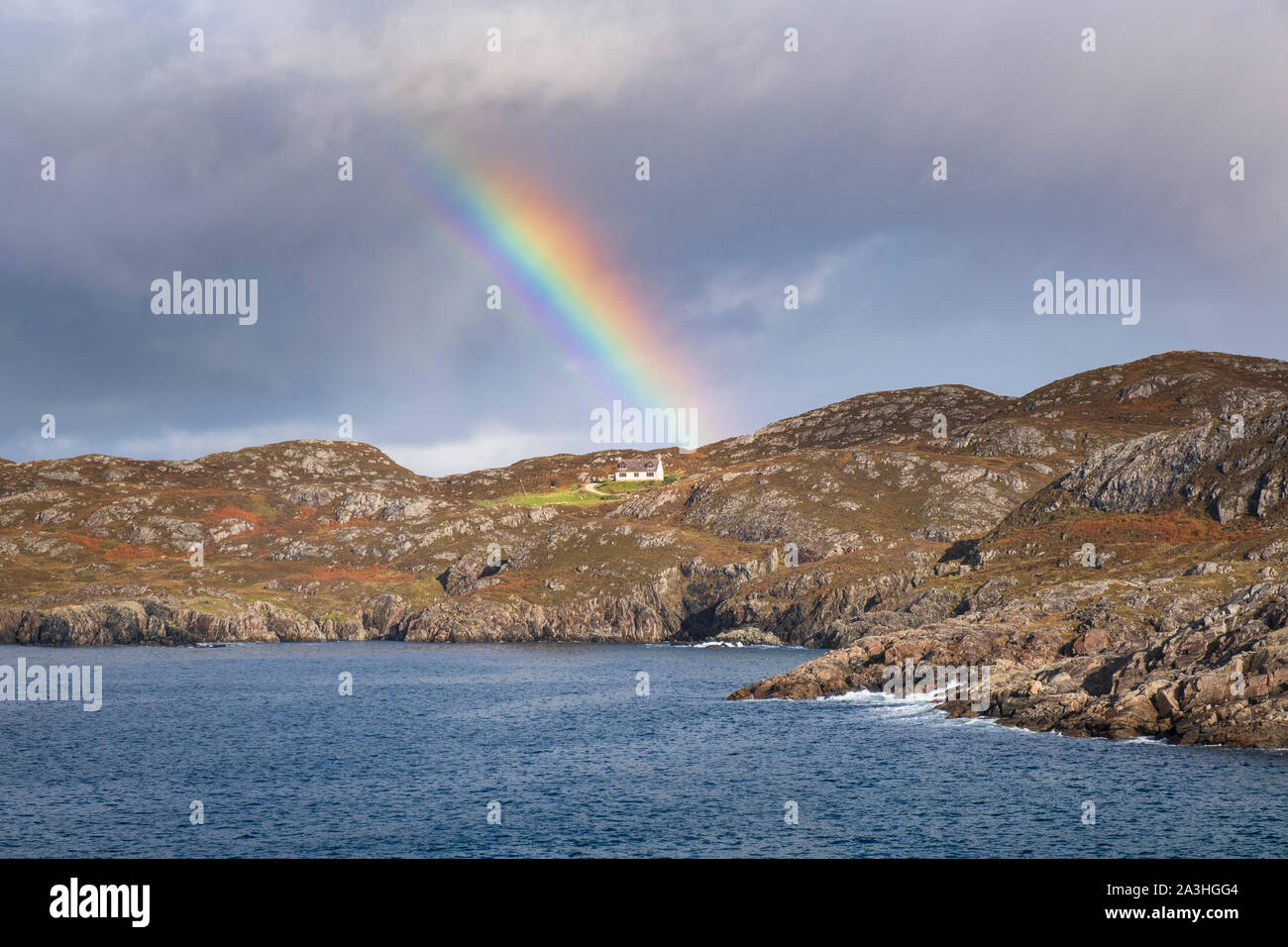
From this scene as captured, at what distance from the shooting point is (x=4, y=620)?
193m

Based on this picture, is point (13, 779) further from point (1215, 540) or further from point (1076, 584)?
point (1215, 540)

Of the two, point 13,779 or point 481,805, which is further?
point 13,779

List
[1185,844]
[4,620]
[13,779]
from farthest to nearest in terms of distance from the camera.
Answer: [4,620], [13,779], [1185,844]

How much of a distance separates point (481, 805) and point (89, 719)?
189 feet

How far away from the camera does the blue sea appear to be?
49.8 meters

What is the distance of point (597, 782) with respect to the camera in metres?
65.6

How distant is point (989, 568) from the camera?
162750mm

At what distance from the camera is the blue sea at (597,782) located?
4978cm
